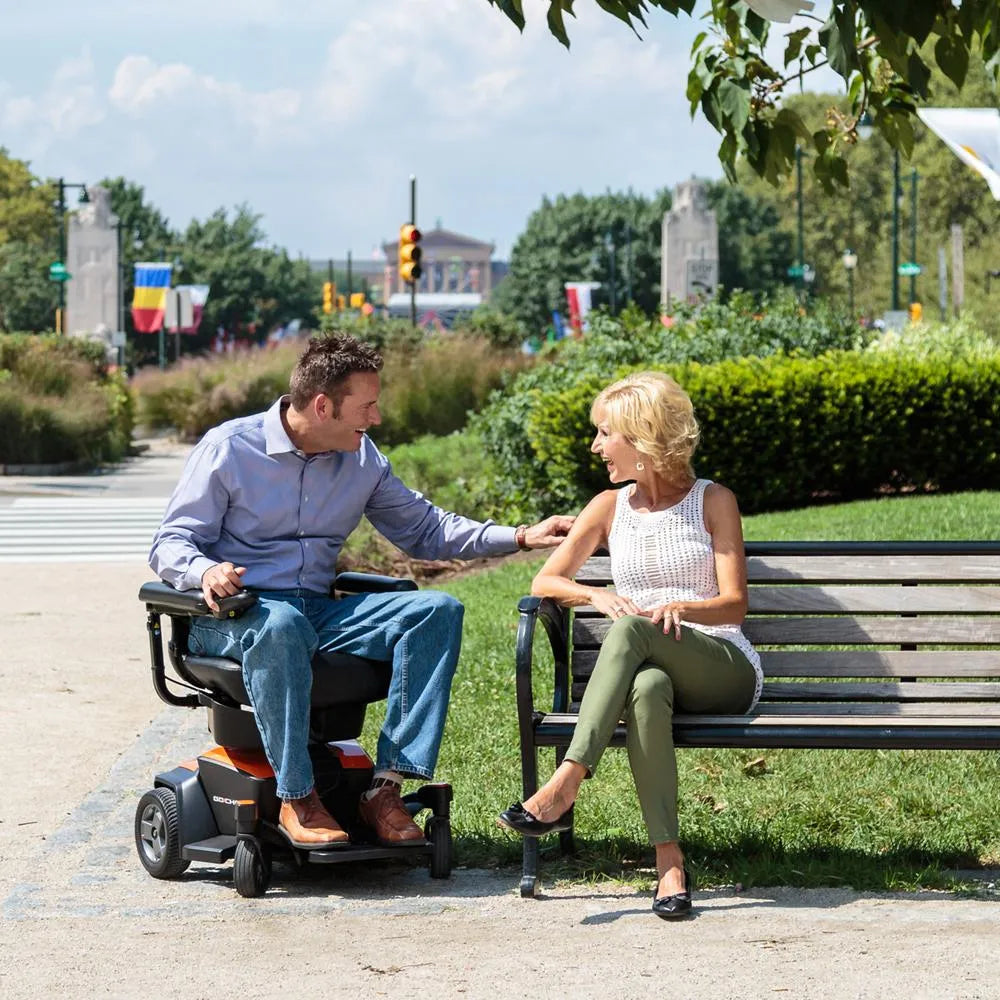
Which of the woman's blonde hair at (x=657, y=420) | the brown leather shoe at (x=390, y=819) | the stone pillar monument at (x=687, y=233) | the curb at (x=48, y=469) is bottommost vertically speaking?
the brown leather shoe at (x=390, y=819)

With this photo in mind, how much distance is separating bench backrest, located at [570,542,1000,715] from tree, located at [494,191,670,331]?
76333mm

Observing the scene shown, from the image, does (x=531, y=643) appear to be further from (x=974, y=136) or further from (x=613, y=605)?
(x=974, y=136)

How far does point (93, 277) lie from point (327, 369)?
51505mm

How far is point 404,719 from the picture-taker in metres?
4.92

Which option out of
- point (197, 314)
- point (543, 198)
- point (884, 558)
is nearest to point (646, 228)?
point (543, 198)

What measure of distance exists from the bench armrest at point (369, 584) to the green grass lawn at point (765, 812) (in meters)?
0.78

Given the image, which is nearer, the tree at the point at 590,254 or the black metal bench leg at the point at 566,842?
the black metal bench leg at the point at 566,842

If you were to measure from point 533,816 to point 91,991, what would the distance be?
1.23 meters

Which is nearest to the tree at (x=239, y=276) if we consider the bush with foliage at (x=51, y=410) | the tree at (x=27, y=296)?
the tree at (x=27, y=296)

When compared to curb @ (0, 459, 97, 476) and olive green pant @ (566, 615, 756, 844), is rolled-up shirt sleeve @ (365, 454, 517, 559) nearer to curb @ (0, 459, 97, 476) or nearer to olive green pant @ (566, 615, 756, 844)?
olive green pant @ (566, 615, 756, 844)

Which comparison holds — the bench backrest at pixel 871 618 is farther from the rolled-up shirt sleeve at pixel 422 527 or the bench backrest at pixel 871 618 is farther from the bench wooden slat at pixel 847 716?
the rolled-up shirt sleeve at pixel 422 527

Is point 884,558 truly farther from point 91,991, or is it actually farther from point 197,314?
point 197,314

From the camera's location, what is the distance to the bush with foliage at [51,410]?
89.2 ft

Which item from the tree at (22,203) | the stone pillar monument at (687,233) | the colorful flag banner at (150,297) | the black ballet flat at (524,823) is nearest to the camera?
the black ballet flat at (524,823)
